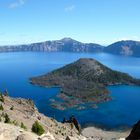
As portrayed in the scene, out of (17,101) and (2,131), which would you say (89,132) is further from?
(2,131)

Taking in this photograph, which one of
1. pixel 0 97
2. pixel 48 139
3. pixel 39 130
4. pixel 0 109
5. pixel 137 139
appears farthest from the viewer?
pixel 0 97

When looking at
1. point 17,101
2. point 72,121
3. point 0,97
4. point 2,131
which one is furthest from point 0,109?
point 72,121

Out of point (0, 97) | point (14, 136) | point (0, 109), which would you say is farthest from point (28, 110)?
point (14, 136)

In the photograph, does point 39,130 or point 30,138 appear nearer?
point 30,138

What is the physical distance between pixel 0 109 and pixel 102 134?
340ft

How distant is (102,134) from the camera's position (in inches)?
7653

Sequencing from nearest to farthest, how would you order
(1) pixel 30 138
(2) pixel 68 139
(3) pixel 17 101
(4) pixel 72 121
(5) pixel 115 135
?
1. (1) pixel 30 138
2. (2) pixel 68 139
3. (3) pixel 17 101
4. (4) pixel 72 121
5. (5) pixel 115 135

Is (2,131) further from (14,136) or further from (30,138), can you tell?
(30,138)

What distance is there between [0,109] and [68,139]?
5493cm

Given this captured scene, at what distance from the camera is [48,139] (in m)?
44.1

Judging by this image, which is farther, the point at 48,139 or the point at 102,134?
the point at 102,134

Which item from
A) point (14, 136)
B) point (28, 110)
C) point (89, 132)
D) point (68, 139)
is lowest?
point (89, 132)

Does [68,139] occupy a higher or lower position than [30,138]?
lower

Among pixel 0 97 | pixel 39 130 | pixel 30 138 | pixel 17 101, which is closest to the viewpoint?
pixel 30 138
